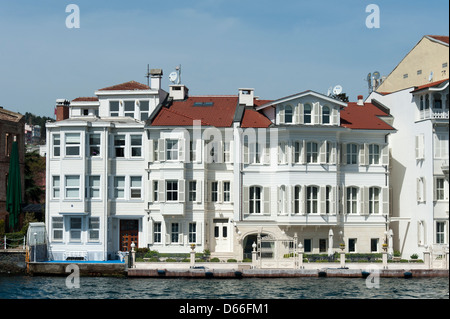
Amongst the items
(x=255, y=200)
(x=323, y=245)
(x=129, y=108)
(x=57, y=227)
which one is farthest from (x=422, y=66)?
(x=57, y=227)

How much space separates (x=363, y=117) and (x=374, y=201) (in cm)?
592

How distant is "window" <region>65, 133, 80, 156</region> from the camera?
173 feet

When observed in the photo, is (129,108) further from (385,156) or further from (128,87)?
(385,156)

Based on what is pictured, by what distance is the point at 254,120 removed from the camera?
175 feet

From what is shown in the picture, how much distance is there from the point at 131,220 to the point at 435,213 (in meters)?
19.9

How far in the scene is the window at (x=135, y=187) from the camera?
53.3m

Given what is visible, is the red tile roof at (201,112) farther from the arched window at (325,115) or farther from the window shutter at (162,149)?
the arched window at (325,115)

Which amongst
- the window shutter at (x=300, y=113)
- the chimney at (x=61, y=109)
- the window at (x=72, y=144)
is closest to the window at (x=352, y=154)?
the window shutter at (x=300, y=113)

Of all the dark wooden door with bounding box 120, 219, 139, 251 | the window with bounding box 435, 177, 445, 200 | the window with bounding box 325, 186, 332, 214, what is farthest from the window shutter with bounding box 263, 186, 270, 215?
the window with bounding box 435, 177, 445, 200

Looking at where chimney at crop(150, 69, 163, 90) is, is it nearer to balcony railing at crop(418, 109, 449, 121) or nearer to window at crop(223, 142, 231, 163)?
window at crop(223, 142, 231, 163)

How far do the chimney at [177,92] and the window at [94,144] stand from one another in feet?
23.8

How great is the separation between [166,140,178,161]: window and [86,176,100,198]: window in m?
4.92

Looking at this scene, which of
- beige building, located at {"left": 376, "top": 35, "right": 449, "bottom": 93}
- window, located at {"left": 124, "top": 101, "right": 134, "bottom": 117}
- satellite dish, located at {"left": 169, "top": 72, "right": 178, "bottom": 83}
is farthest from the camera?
satellite dish, located at {"left": 169, "top": 72, "right": 178, "bottom": 83}
